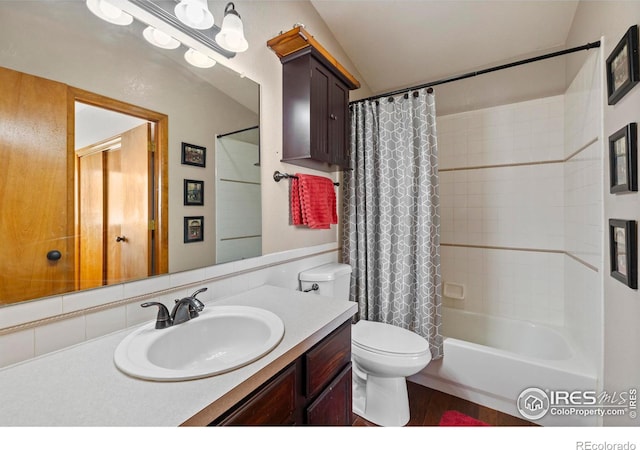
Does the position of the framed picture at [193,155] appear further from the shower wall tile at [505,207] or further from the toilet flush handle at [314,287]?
the shower wall tile at [505,207]

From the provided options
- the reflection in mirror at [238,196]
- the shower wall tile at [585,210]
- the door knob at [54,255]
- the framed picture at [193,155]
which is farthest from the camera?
the shower wall tile at [585,210]

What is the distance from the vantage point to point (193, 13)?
1.03m

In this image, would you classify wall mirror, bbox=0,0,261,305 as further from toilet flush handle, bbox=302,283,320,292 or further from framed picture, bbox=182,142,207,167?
toilet flush handle, bbox=302,283,320,292

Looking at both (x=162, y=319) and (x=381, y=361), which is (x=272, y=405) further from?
(x=381, y=361)

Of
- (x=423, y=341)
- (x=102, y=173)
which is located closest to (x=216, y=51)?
(x=102, y=173)

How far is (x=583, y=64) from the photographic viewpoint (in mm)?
1603

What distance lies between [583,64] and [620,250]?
1224 mm

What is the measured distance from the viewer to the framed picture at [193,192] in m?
1.07

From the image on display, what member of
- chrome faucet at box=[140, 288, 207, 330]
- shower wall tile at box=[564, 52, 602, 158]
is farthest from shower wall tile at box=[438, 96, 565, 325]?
chrome faucet at box=[140, 288, 207, 330]

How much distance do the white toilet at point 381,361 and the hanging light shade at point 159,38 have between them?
4.11 ft

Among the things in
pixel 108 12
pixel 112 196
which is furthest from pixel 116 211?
pixel 108 12

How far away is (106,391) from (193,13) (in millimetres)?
1254

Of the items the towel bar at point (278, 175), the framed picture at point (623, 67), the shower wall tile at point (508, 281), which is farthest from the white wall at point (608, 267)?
the towel bar at point (278, 175)
